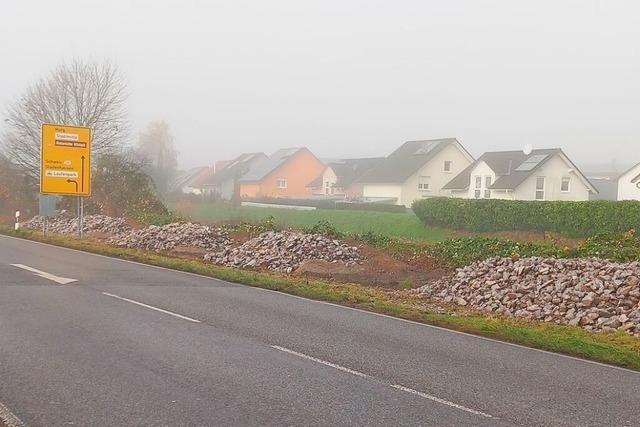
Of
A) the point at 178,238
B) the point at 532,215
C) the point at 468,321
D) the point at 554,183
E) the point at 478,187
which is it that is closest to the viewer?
the point at 468,321

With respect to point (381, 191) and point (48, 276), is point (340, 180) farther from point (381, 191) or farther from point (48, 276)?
point (48, 276)

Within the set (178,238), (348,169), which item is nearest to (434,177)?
(348,169)

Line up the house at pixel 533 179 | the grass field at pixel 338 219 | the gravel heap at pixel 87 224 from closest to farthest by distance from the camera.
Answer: the gravel heap at pixel 87 224 → the grass field at pixel 338 219 → the house at pixel 533 179

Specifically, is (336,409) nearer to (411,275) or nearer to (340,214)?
(411,275)

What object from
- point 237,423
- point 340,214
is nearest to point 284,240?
point 237,423

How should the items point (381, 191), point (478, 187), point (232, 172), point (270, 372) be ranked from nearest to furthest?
point (270, 372) → point (478, 187) → point (381, 191) → point (232, 172)

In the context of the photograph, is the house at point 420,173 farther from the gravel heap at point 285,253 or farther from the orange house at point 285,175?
the gravel heap at point 285,253

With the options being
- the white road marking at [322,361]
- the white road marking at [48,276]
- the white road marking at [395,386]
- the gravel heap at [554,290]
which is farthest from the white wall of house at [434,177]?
the white road marking at [395,386]

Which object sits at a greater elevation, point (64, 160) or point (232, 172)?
point (232, 172)

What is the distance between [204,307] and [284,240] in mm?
9640

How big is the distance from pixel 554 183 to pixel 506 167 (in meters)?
4.53

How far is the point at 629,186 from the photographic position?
51094 millimetres

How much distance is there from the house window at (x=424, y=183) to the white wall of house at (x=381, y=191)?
208 centimetres

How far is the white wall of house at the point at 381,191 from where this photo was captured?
57.8 m
